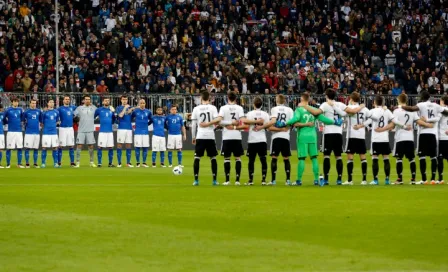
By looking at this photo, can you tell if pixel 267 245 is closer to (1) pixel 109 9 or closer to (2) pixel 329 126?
(2) pixel 329 126

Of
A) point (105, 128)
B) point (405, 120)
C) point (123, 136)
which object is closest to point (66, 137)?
point (105, 128)

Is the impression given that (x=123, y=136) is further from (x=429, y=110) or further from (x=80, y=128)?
(x=429, y=110)

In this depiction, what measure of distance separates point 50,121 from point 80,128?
47.3 inches

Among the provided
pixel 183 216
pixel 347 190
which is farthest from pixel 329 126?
pixel 183 216

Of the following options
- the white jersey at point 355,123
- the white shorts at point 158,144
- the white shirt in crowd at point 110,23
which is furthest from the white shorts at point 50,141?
the white shirt in crowd at point 110,23

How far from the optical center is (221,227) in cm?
1529

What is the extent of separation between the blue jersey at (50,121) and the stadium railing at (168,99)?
8007 millimetres

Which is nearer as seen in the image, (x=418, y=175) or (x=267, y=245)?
(x=267, y=245)

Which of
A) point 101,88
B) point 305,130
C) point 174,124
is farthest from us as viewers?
point 101,88

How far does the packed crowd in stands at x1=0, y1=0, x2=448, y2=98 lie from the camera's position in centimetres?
4619

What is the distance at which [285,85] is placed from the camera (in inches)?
1981

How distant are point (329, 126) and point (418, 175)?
6.65 metres

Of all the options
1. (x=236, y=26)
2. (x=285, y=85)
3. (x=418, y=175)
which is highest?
(x=236, y=26)

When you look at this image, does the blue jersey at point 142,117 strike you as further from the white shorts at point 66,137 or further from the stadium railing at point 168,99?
the stadium railing at point 168,99
